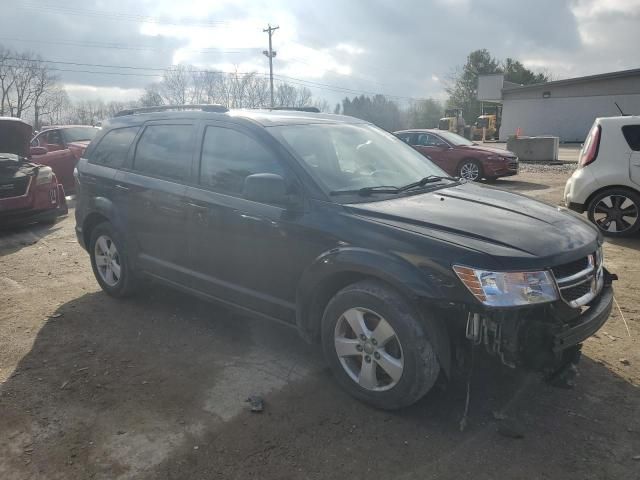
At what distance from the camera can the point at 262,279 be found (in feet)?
11.7

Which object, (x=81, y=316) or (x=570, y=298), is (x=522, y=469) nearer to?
(x=570, y=298)

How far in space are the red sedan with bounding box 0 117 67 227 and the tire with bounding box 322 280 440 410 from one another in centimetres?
677

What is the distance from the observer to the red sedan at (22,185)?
7.89m

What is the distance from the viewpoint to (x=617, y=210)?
726cm

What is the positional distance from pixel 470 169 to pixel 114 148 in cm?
1071

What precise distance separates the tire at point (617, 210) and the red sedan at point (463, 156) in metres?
6.10

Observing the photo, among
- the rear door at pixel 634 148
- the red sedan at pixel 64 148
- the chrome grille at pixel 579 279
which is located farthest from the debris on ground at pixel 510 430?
the red sedan at pixel 64 148

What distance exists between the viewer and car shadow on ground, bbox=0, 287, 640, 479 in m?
2.63

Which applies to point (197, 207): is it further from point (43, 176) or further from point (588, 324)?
point (43, 176)

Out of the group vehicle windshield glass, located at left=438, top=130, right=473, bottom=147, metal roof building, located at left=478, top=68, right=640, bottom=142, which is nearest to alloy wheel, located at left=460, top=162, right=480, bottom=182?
vehicle windshield glass, located at left=438, top=130, right=473, bottom=147

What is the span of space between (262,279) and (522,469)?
1964 millimetres

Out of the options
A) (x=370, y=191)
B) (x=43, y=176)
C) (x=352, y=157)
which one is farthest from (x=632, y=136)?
(x=43, y=176)

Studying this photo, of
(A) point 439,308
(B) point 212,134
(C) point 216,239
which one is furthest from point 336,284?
(B) point 212,134

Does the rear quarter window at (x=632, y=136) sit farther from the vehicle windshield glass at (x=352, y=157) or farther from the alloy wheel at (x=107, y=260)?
the alloy wheel at (x=107, y=260)
